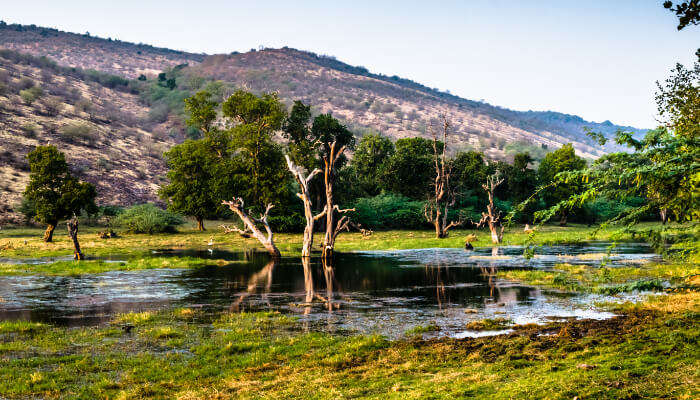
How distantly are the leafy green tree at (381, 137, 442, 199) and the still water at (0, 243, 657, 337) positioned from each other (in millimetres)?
45629

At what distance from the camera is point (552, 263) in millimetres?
37781

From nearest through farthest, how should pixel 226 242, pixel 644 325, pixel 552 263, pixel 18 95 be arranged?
pixel 644 325, pixel 552 263, pixel 226 242, pixel 18 95

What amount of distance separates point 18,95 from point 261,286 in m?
127

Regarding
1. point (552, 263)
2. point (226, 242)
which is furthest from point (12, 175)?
point (552, 263)

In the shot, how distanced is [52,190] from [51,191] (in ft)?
0.79

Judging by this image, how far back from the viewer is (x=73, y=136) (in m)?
112

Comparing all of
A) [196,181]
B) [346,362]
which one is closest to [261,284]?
[346,362]

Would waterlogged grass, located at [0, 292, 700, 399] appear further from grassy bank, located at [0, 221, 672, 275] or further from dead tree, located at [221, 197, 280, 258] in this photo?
dead tree, located at [221, 197, 280, 258]

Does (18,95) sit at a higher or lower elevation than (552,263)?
higher

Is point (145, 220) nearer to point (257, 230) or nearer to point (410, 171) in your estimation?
point (257, 230)

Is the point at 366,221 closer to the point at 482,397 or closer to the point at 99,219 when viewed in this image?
the point at 99,219

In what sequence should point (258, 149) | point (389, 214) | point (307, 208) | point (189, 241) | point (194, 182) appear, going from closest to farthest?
point (307, 208) → point (189, 241) → point (258, 149) → point (194, 182) → point (389, 214)

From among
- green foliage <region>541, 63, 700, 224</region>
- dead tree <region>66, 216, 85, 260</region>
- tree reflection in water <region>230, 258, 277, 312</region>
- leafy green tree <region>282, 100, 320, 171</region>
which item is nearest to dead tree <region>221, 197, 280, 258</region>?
tree reflection in water <region>230, 258, 277, 312</region>

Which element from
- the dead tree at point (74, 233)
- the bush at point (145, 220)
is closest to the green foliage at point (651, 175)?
the dead tree at point (74, 233)
